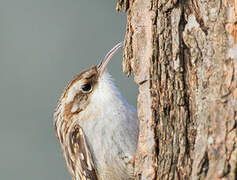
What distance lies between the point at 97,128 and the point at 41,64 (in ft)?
12.5

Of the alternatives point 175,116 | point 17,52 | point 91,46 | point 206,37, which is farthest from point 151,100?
point 17,52

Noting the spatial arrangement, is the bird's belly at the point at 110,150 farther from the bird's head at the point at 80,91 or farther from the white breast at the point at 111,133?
the bird's head at the point at 80,91

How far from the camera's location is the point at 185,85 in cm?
267

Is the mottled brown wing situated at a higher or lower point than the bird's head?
lower

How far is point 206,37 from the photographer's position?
2578 millimetres

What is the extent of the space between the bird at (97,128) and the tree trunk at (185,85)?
0.49 metres

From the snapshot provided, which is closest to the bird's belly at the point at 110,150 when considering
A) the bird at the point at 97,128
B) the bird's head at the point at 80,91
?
the bird at the point at 97,128

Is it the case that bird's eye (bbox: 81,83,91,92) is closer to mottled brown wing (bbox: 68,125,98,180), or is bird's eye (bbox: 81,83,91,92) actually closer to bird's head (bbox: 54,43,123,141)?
bird's head (bbox: 54,43,123,141)

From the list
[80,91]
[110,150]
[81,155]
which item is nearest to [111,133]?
[110,150]

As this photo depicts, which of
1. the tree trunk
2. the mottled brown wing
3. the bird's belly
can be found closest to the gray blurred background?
the mottled brown wing

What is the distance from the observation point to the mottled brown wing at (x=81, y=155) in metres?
3.54

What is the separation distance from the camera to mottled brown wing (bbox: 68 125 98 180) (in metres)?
3.54

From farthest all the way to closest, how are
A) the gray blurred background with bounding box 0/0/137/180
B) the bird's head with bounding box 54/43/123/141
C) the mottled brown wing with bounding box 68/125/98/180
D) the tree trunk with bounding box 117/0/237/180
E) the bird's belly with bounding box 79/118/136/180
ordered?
1. the gray blurred background with bounding box 0/0/137/180
2. the bird's head with bounding box 54/43/123/141
3. the mottled brown wing with bounding box 68/125/98/180
4. the bird's belly with bounding box 79/118/136/180
5. the tree trunk with bounding box 117/0/237/180

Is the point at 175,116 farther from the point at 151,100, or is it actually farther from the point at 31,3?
the point at 31,3
